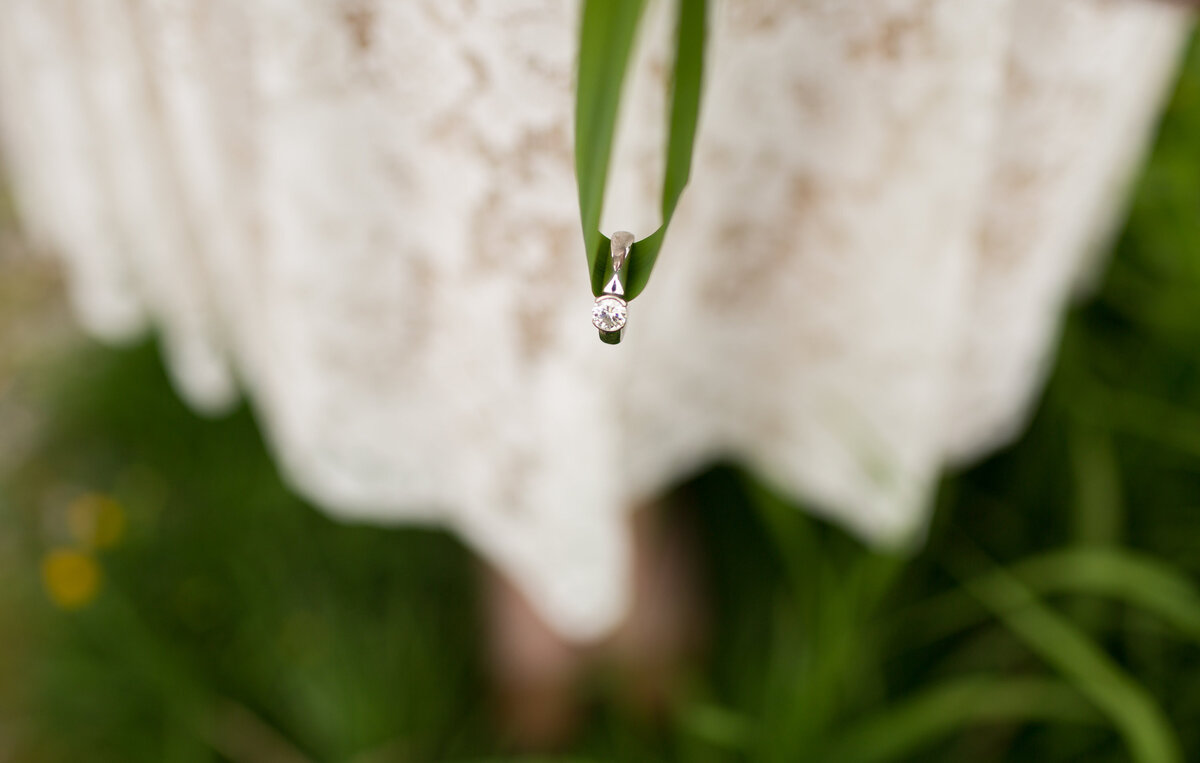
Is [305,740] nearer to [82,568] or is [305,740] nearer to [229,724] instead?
[229,724]

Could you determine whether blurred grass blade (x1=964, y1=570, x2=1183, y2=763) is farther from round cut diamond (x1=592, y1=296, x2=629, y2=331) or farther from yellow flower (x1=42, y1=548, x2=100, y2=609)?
yellow flower (x1=42, y1=548, x2=100, y2=609)

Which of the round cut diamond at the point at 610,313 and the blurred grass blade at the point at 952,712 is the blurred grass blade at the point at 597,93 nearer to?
the round cut diamond at the point at 610,313

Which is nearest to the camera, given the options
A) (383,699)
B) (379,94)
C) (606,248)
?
(606,248)

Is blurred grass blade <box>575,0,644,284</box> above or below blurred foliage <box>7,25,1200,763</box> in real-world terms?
above

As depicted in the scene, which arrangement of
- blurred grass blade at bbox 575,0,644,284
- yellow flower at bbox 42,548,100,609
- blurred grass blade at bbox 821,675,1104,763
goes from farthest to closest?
yellow flower at bbox 42,548,100,609 → blurred grass blade at bbox 821,675,1104,763 → blurred grass blade at bbox 575,0,644,284

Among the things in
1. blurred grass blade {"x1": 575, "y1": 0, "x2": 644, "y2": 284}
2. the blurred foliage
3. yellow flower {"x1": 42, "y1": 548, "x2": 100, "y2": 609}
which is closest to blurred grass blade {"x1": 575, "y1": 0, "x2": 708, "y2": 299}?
blurred grass blade {"x1": 575, "y1": 0, "x2": 644, "y2": 284}

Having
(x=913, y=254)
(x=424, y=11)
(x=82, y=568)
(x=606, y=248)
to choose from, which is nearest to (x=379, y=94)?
(x=424, y=11)
